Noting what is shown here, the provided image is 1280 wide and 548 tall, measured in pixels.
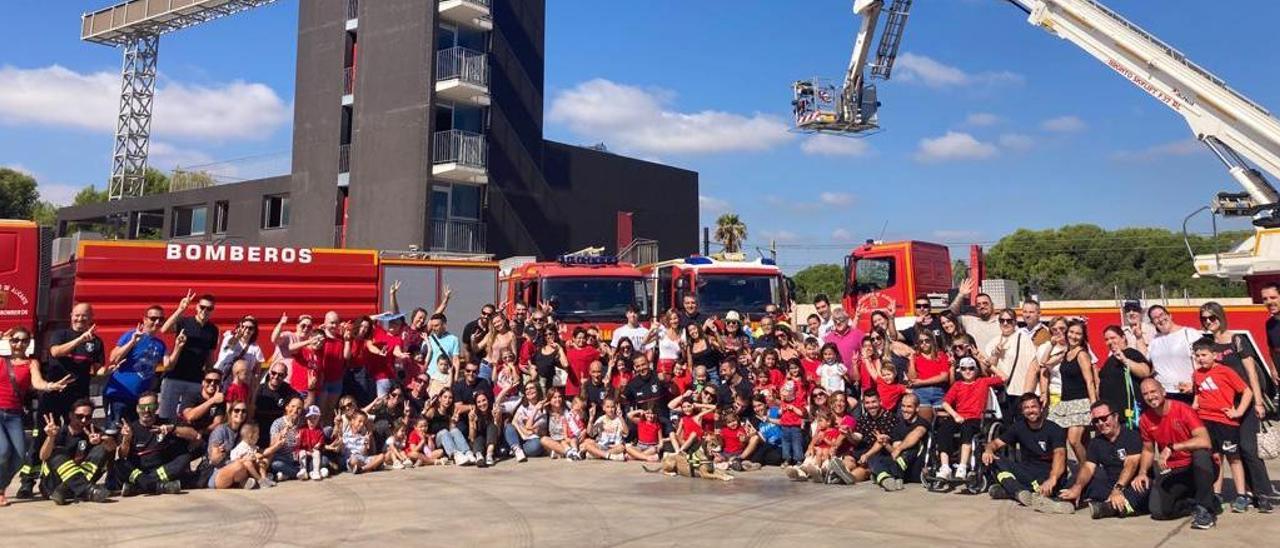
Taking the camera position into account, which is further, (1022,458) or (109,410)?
(109,410)

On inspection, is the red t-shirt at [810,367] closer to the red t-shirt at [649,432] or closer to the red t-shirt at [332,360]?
the red t-shirt at [649,432]

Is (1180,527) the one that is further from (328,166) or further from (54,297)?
(328,166)

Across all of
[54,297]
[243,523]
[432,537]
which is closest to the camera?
[432,537]

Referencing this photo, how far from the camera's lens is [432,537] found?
7008 mm

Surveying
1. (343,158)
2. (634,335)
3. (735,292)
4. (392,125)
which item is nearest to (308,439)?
(634,335)

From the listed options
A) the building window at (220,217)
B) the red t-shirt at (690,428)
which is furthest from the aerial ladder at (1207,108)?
the building window at (220,217)

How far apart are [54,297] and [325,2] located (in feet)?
69.8

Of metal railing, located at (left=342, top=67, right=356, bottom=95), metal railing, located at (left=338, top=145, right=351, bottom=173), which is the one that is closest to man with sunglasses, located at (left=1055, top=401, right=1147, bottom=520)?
metal railing, located at (left=338, top=145, right=351, bottom=173)

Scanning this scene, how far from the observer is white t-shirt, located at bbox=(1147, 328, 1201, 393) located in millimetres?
8898

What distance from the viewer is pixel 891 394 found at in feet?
33.5

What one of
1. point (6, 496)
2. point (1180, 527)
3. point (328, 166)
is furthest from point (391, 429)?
point (328, 166)

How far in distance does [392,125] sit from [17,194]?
40444 mm

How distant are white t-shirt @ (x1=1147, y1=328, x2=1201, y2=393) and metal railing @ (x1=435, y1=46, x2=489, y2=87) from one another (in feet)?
77.1

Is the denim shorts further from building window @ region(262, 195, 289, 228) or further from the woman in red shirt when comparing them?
building window @ region(262, 195, 289, 228)
